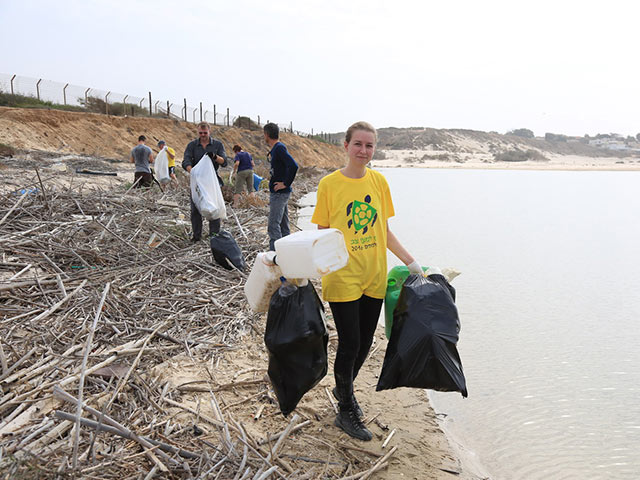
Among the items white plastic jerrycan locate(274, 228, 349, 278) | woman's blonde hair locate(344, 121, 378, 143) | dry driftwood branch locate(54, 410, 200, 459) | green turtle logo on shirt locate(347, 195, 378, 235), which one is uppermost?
woman's blonde hair locate(344, 121, 378, 143)

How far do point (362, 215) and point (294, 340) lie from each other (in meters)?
0.74

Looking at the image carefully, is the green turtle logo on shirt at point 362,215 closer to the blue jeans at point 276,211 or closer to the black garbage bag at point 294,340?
the black garbage bag at point 294,340

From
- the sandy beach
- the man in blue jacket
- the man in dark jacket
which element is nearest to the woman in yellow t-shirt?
the man in blue jacket

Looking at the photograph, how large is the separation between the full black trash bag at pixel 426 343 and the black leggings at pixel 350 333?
189 millimetres

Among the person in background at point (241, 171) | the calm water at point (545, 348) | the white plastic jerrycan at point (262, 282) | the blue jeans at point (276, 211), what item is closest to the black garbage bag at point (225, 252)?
the blue jeans at point (276, 211)

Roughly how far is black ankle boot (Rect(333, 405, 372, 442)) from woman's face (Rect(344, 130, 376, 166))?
145cm

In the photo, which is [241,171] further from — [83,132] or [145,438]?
[83,132]

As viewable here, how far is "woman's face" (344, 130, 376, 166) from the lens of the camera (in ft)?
8.01

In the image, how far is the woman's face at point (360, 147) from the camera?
244 cm

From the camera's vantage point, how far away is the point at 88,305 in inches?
147

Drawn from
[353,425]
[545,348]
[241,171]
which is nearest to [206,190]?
[353,425]

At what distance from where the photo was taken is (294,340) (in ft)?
7.50

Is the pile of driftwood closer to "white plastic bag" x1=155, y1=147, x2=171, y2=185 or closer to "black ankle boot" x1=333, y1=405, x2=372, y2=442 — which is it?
"black ankle boot" x1=333, y1=405, x2=372, y2=442

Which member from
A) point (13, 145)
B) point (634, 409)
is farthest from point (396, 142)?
point (634, 409)
